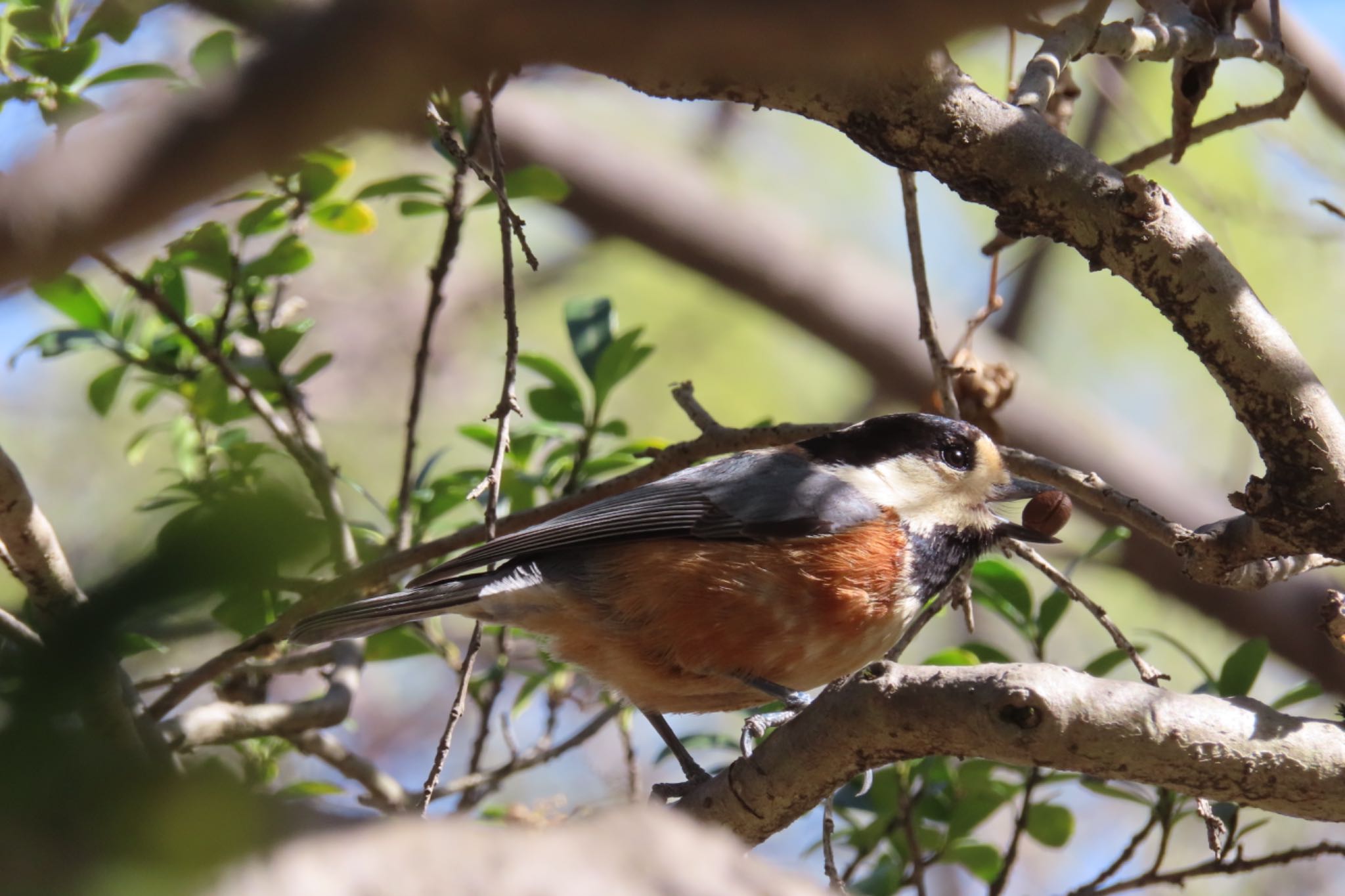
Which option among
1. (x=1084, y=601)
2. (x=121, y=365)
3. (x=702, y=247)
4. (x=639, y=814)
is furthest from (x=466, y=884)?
(x=702, y=247)

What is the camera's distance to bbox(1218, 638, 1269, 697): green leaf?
3355 millimetres

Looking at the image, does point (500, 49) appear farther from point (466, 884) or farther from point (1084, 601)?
point (1084, 601)

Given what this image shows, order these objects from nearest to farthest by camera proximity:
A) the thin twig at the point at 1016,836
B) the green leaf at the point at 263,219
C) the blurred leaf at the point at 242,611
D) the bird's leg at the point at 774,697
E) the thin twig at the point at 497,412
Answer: the blurred leaf at the point at 242,611 < the thin twig at the point at 497,412 < the thin twig at the point at 1016,836 < the bird's leg at the point at 774,697 < the green leaf at the point at 263,219

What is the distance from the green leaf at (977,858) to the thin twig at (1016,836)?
14 centimetres

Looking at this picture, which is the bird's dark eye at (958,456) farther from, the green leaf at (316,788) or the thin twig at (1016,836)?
the green leaf at (316,788)

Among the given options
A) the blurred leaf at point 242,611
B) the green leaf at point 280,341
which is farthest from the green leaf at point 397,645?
the blurred leaf at point 242,611

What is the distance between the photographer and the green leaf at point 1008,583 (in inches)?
144

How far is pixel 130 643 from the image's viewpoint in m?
1.06

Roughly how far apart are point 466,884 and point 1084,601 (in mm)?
2204

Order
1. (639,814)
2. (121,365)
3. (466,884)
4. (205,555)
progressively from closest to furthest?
(205,555), (466,884), (639,814), (121,365)

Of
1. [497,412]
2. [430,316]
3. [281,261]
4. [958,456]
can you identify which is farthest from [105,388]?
[958,456]

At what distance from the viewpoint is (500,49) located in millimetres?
992

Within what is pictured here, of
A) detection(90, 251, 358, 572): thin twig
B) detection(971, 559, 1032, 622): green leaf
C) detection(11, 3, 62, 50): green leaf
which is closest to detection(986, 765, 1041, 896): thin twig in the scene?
detection(971, 559, 1032, 622): green leaf

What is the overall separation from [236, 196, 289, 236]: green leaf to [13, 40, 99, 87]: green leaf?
591 millimetres
